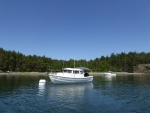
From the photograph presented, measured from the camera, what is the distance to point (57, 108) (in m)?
30.3

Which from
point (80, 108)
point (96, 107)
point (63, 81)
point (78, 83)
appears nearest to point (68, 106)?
point (80, 108)

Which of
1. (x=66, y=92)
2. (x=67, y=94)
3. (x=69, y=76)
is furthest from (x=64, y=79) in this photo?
(x=67, y=94)

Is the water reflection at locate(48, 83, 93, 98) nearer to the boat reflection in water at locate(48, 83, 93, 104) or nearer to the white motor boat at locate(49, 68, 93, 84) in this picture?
the boat reflection in water at locate(48, 83, 93, 104)

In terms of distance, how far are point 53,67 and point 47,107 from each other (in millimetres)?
159473

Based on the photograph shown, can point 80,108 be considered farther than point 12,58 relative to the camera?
No

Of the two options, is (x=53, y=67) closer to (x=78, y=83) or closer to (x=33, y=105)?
(x=78, y=83)

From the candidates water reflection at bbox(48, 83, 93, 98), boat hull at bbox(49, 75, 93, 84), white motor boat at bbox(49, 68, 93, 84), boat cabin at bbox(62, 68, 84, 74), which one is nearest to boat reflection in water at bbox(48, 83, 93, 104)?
water reflection at bbox(48, 83, 93, 98)

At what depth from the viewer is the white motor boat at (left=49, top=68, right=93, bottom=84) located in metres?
65.6

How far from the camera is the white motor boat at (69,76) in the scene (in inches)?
2581

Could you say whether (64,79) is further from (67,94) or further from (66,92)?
(67,94)

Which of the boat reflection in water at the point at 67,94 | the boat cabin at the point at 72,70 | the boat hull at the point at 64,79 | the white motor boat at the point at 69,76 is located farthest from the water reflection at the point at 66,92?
the boat cabin at the point at 72,70

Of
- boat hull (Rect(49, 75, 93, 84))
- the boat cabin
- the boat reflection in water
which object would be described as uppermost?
the boat cabin

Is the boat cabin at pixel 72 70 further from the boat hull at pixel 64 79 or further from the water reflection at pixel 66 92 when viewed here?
the water reflection at pixel 66 92

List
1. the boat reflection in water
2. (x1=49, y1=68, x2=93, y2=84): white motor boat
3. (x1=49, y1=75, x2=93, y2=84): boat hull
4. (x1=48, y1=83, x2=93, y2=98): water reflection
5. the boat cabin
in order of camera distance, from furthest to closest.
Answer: the boat cabin < (x1=49, y1=68, x2=93, y2=84): white motor boat < (x1=49, y1=75, x2=93, y2=84): boat hull < (x1=48, y1=83, x2=93, y2=98): water reflection < the boat reflection in water
